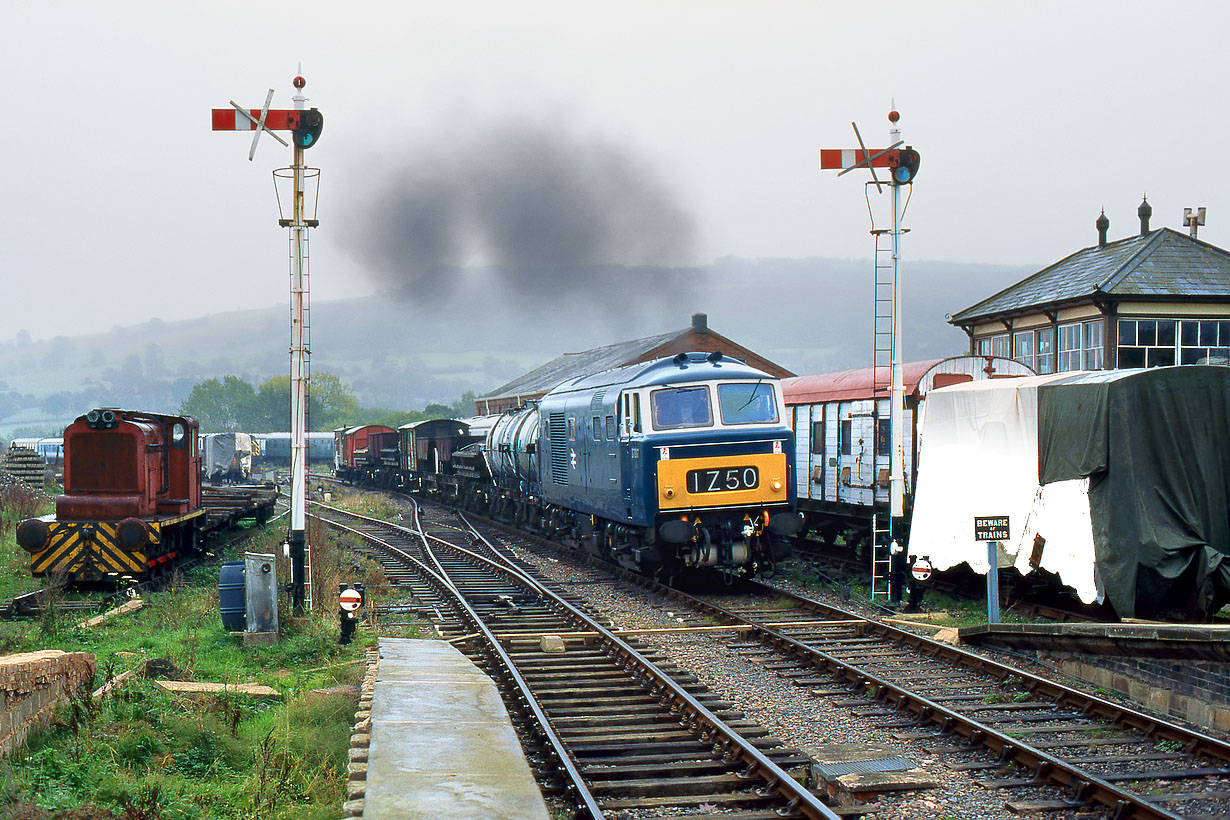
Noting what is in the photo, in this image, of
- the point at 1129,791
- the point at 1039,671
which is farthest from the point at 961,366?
the point at 1129,791

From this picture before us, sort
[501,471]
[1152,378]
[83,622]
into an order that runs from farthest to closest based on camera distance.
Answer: [501,471], [83,622], [1152,378]

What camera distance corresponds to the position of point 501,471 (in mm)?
30000

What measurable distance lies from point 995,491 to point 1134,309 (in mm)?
16892

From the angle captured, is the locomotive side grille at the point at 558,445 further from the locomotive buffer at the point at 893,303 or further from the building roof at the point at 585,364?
the building roof at the point at 585,364

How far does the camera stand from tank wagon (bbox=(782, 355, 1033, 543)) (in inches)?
678

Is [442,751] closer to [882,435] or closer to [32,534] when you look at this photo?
[882,435]

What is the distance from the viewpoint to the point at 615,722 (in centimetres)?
945

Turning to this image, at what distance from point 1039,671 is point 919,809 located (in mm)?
4619

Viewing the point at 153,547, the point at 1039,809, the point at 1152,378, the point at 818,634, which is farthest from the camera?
the point at 153,547

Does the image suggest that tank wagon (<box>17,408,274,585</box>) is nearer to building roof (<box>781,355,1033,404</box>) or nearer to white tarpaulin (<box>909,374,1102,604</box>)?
building roof (<box>781,355,1033,404</box>)

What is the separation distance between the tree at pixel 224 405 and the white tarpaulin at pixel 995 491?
157680 mm

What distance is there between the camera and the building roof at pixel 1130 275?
2877 cm

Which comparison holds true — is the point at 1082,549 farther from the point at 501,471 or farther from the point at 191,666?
the point at 501,471

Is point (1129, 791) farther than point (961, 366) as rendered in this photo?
No
